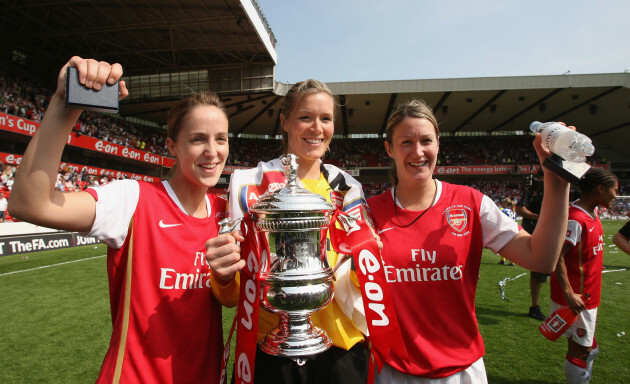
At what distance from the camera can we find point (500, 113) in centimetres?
2948

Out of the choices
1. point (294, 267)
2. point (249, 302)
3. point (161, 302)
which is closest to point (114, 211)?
point (161, 302)

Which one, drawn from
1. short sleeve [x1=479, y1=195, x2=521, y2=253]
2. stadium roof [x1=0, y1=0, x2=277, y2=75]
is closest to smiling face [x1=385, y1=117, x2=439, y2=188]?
short sleeve [x1=479, y1=195, x2=521, y2=253]

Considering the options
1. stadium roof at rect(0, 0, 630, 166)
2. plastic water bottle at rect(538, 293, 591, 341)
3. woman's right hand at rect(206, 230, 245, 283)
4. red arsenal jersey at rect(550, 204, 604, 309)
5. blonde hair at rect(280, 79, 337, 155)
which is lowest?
plastic water bottle at rect(538, 293, 591, 341)

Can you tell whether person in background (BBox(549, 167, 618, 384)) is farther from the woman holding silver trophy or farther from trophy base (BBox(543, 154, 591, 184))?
the woman holding silver trophy

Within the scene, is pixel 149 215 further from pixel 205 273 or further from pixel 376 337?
pixel 376 337

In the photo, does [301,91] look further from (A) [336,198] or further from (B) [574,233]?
(B) [574,233]

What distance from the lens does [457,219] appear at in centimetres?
182

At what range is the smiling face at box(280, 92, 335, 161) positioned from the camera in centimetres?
169

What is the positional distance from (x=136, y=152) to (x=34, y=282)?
729 inches

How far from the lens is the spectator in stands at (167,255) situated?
138cm

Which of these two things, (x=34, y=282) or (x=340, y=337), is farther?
(x=34, y=282)

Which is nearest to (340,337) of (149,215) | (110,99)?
(149,215)

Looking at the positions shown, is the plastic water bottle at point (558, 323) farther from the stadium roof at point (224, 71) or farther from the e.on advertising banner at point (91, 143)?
the stadium roof at point (224, 71)

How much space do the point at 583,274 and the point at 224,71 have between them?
2306 centimetres
